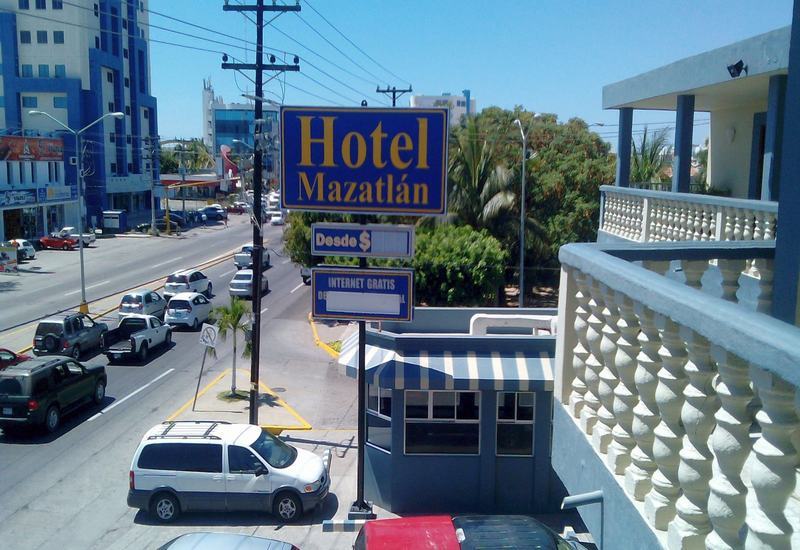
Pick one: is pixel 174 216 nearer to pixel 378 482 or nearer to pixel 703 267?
pixel 378 482

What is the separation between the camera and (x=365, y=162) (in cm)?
1223

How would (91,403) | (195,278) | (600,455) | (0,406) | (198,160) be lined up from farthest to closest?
(198,160), (195,278), (91,403), (0,406), (600,455)

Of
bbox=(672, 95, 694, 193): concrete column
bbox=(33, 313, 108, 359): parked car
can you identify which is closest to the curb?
bbox=(33, 313, 108, 359): parked car

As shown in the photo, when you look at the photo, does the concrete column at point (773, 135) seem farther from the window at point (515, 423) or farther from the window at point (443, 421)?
the window at point (443, 421)

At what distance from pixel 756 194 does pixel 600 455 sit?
12.0 metres

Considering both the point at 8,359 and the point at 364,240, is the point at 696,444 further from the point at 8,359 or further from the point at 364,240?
the point at 8,359

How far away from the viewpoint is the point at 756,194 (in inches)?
548

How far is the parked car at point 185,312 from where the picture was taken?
30.4 metres

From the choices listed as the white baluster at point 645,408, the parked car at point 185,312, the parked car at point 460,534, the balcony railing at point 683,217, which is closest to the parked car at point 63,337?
the parked car at point 185,312

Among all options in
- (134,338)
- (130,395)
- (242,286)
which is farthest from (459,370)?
(242,286)

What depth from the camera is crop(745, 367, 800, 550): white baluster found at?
205 centimetres

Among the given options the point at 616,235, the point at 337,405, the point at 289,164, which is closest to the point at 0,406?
the point at 337,405

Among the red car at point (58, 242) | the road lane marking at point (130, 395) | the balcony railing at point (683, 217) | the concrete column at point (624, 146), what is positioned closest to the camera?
the balcony railing at point (683, 217)

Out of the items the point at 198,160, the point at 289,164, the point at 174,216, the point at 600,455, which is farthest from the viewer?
the point at 198,160
